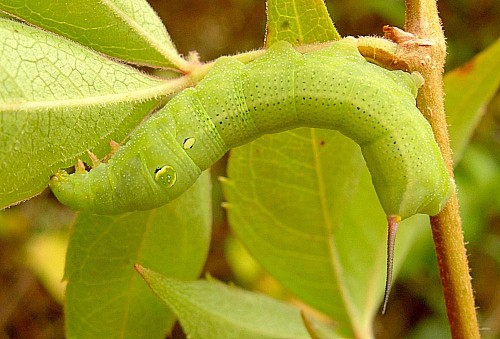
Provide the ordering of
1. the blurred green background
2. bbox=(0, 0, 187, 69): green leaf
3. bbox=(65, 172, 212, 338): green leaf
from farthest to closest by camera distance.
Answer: the blurred green background → bbox=(65, 172, 212, 338): green leaf → bbox=(0, 0, 187, 69): green leaf

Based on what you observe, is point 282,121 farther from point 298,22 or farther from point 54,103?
point 54,103

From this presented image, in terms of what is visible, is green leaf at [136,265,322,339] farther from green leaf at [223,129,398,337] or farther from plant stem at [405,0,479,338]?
plant stem at [405,0,479,338]

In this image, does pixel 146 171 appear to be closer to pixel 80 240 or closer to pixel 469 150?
pixel 80 240

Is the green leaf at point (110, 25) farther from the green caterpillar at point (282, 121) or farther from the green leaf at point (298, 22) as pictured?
the green leaf at point (298, 22)

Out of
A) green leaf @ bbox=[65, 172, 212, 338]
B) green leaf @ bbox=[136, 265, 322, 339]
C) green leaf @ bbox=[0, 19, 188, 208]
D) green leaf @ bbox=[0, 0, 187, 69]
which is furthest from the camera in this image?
green leaf @ bbox=[65, 172, 212, 338]

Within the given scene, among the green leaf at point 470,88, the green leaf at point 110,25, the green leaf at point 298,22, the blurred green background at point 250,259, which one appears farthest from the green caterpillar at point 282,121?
the blurred green background at point 250,259

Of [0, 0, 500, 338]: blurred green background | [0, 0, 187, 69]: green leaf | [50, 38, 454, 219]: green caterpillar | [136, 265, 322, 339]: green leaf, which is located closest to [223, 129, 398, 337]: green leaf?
[136, 265, 322, 339]: green leaf
